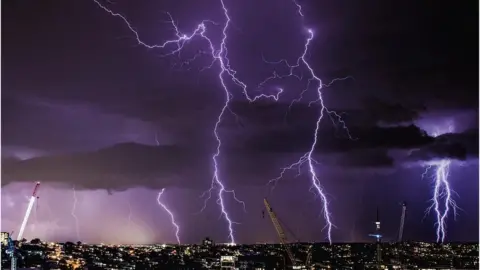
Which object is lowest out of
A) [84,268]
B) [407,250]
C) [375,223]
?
[84,268]

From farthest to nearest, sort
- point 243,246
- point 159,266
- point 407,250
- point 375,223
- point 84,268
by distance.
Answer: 1. point 243,246
2. point 407,250
3. point 159,266
4. point 84,268
5. point 375,223

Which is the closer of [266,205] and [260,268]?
[266,205]

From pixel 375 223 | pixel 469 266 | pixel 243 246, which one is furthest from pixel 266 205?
pixel 243 246

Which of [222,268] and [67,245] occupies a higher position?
[67,245]

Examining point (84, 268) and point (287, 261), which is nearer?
point (84, 268)

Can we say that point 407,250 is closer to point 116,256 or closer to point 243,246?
point 243,246

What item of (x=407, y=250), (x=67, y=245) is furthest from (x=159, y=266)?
(x=407, y=250)

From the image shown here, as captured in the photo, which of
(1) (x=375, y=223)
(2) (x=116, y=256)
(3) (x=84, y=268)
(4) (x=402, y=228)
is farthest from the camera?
(2) (x=116, y=256)

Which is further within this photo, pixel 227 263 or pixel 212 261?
pixel 212 261

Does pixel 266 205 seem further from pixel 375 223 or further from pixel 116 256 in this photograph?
pixel 116 256
